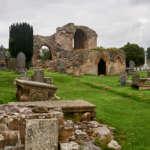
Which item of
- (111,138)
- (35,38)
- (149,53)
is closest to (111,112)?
(111,138)

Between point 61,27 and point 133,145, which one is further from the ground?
point 61,27

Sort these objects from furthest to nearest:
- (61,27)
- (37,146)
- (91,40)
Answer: (91,40), (61,27), (37,146)

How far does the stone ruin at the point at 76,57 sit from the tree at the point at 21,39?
13.0 ft

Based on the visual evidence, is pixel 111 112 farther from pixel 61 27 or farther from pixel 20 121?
pixel 61 27

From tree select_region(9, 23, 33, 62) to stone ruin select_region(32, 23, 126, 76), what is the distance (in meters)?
3.96

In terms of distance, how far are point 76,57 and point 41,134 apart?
2391 centimetres

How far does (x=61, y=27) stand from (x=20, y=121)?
1300 inches

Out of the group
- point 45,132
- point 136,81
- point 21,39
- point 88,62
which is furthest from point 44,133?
point 88,62

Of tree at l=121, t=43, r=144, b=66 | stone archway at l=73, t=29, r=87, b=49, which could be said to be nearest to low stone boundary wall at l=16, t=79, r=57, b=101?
stone archway at l=73, t=29, r=87, b=49

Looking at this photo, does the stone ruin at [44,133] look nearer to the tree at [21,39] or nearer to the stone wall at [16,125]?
the stone wall at [16,125]

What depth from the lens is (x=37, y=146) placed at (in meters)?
3.23

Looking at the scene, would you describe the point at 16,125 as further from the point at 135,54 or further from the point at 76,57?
the point at 135,54

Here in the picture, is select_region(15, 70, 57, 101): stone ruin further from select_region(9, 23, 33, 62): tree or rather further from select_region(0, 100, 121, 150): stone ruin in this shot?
select_region(9, 23, 33, 62): tree

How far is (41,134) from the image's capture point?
3.31 meters
